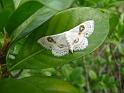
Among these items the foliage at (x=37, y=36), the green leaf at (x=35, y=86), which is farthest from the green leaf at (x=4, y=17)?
the green leaf at (x=35, y=86)

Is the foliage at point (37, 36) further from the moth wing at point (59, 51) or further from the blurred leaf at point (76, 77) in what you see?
the blurred leaf at point (76, 77)

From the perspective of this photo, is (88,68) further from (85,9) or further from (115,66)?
(85,9)

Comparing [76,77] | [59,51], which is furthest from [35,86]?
[76,77]

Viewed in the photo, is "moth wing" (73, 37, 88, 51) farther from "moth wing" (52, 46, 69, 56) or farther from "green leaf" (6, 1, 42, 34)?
"green leaf" (6, 1, 42, 34)

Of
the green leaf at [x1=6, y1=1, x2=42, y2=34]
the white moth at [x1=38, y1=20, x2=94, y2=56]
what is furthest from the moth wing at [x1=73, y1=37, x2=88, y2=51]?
the green leaf at [x1=6, y1=1, x2=42, y2=34]

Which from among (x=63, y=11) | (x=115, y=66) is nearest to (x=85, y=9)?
(x=63, y=11)

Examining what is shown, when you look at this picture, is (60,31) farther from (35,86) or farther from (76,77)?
(76,77)

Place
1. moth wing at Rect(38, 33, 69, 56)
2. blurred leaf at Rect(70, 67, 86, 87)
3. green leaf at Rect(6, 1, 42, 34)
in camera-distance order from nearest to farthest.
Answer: green leaf at Rect(6, 1, 42, 34), moth wing at Rect(38, 33, 69, 56), blurred leaf at Rect(70, 67, 86, 87)
